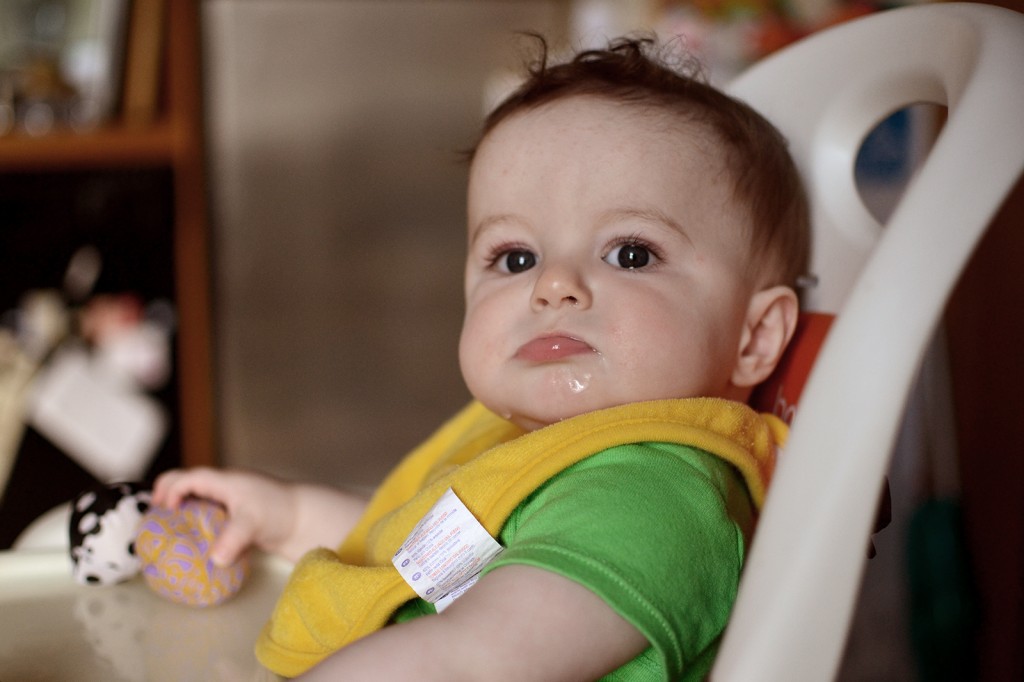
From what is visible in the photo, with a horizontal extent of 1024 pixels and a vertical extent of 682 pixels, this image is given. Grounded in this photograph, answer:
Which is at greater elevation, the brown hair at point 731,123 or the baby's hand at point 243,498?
the brown hair at point 731,123

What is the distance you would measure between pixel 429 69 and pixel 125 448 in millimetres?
1086

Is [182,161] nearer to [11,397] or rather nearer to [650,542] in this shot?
[11,397]

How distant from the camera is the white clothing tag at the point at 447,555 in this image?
55 centimetres

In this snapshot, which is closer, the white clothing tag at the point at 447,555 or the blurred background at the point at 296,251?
the white clothing tag at the point at 447,555

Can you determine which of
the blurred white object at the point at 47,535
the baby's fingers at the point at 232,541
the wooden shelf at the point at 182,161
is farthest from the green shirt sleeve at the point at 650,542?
the wooden shelf at the point at 182,161

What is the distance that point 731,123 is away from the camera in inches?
27.0

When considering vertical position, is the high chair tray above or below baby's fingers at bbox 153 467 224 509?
below

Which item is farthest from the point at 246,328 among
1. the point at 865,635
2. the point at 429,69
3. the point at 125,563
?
the point at 125,563

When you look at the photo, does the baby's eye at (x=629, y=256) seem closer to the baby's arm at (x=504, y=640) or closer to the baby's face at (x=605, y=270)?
the baby's face at (x=605, y=270)

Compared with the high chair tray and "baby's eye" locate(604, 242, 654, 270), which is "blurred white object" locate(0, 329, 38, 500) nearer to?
the high chair tray

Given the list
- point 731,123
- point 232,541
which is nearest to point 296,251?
point 232,541

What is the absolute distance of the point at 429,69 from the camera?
7.55 feet

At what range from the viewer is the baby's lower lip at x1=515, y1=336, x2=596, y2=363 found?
61 centimetres

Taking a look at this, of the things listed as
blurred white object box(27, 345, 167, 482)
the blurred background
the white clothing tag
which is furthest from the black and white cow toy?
blurred white object box(27, 345, 167, 482)
